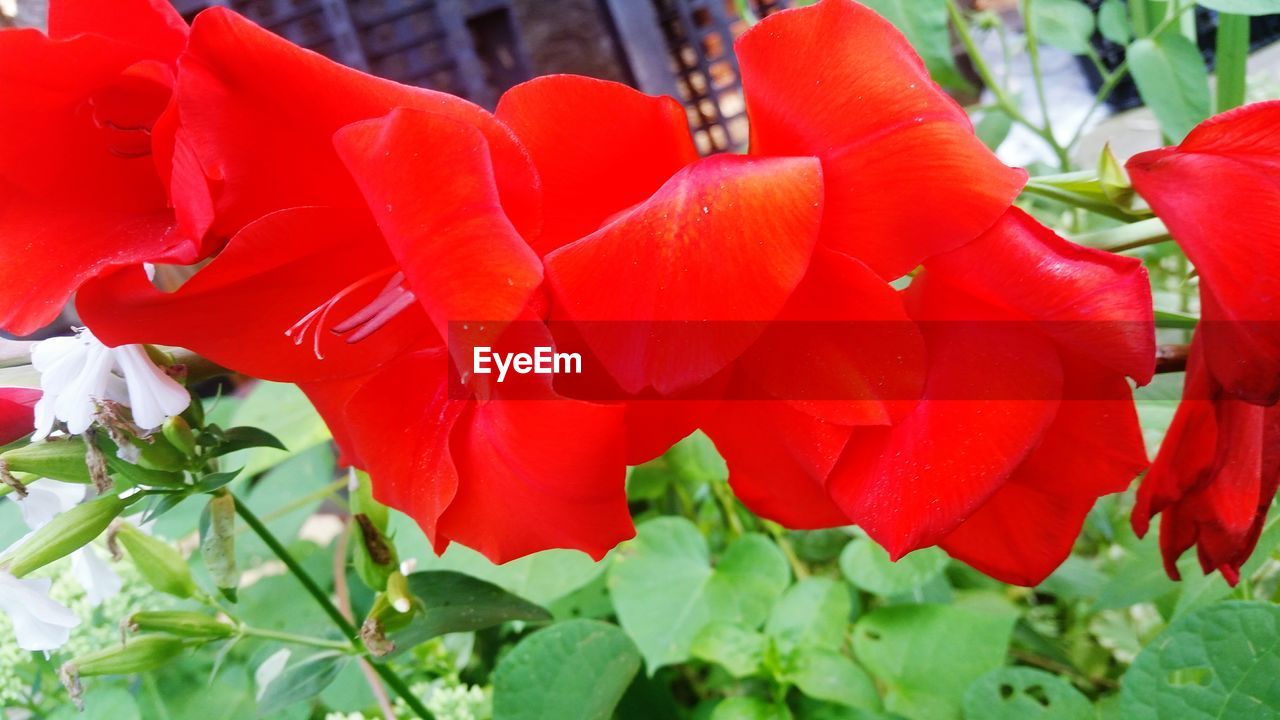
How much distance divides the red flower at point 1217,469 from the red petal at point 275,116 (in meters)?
0.14

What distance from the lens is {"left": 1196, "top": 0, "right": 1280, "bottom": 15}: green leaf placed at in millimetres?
271

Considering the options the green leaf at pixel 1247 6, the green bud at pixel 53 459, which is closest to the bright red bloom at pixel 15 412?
the green bud at pixel 53 459

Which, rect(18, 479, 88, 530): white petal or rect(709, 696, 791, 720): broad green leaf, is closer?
rect(18, 479, 88, 530): white petal

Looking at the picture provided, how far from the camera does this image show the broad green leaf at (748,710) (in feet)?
1.10

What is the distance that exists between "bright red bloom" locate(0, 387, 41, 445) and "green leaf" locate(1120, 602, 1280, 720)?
0.30 m

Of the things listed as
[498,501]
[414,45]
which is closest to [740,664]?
[498,501]

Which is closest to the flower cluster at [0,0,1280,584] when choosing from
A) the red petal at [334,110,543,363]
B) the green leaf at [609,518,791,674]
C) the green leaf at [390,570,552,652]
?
the red petal at [334,110,543,363]

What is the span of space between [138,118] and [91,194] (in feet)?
0.06

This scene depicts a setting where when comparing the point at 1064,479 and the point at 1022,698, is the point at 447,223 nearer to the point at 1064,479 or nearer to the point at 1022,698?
the point at 1064,479

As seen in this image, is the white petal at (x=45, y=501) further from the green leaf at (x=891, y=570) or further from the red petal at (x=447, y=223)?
the green leaf at (x=891, y=570)

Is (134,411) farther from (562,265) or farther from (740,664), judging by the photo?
(740,664)

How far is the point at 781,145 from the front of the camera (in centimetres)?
17

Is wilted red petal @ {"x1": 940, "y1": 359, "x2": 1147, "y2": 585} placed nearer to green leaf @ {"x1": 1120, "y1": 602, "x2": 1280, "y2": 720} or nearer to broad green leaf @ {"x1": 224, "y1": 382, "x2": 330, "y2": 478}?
green leaf @ {"x1": 1120, "y1": 602, "x2": 1280, "y2": 720}

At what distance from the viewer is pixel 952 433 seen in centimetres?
17
